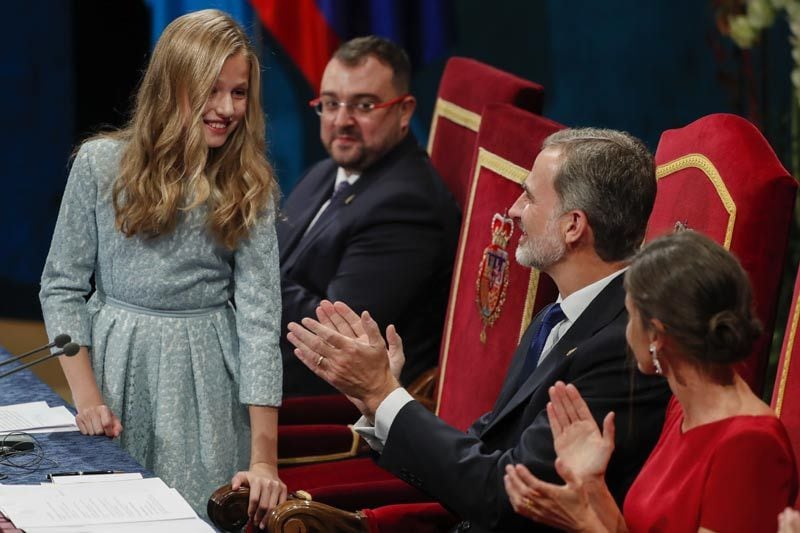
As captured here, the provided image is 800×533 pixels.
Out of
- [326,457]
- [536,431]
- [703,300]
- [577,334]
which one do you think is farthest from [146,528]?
[326,457]

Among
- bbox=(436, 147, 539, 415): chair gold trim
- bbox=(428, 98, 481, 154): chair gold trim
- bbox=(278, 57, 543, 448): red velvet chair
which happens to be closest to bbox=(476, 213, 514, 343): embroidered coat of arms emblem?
bbox=(436, 147, 539, 415): chair gold trim

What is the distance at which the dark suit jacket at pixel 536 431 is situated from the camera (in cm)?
221

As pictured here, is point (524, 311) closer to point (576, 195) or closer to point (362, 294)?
point (576, 195)

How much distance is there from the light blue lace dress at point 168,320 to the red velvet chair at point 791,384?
100cm

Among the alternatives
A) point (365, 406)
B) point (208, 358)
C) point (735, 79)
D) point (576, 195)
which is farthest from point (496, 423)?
point (735, 79)

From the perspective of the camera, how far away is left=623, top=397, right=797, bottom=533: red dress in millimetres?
1815

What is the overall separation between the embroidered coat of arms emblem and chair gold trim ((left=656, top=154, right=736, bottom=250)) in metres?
0.47

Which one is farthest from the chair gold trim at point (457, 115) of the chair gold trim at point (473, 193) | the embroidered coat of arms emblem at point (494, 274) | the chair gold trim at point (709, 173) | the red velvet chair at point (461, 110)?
the chair gold trim at point (709, 173)

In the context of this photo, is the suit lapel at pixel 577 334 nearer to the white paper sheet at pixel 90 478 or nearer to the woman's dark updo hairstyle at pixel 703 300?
the woman's dark updo hairstyle at pixel 703 300

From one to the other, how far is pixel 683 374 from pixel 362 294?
6.00 ft

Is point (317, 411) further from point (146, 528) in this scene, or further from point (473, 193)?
point (146, 528)

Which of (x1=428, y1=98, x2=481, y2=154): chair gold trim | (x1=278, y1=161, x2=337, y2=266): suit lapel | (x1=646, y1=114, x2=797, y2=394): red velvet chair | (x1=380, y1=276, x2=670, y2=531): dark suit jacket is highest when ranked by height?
(x1=428, y1=98, x2=481, y2=154): chair gold trim

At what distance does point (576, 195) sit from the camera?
238 centimetres

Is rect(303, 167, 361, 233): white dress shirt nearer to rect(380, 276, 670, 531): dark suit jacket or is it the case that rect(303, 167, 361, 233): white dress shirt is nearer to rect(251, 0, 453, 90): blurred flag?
rect(251, 0, 453, 90): blurred flag
